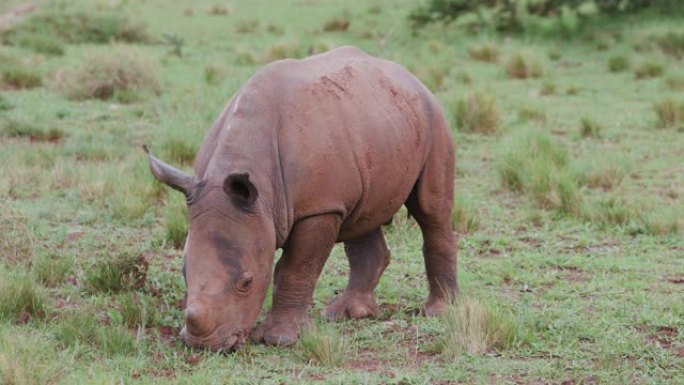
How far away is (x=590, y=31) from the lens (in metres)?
21.9

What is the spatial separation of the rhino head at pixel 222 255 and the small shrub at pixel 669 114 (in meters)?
8.88

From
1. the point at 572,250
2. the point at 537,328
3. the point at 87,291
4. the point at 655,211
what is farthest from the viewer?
the point at 655,211

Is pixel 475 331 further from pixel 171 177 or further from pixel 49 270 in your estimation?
pixel 49 270

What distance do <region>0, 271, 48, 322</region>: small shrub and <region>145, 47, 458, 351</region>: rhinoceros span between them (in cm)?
118

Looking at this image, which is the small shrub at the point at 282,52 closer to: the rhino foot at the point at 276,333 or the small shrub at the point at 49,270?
the small shrub at the point at 49,270

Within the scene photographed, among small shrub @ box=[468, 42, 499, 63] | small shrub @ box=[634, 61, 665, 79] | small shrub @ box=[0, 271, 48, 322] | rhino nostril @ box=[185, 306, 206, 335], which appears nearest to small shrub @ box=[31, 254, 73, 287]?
small shrub @ box=[0, 271, 48, 322]

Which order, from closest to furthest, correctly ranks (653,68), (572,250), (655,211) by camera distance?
(572,250)
(655,211)
(653,68)

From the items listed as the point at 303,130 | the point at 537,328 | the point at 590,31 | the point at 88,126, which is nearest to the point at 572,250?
the point at 537,328

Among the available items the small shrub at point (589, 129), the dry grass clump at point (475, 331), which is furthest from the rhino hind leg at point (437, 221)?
the small shrub at point (589, 129)

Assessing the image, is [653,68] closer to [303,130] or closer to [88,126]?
[88,126]

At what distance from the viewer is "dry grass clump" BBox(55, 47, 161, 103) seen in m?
14.8

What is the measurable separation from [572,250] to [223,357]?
3.79 meters

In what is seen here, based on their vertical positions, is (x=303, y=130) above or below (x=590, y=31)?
above

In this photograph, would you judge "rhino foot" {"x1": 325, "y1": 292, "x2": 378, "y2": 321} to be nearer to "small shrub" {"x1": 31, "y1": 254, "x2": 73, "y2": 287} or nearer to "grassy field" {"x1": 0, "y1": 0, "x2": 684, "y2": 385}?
"grassy field" {"x1": 0, "y1": 0, "x2": 684, "y2": 385}
